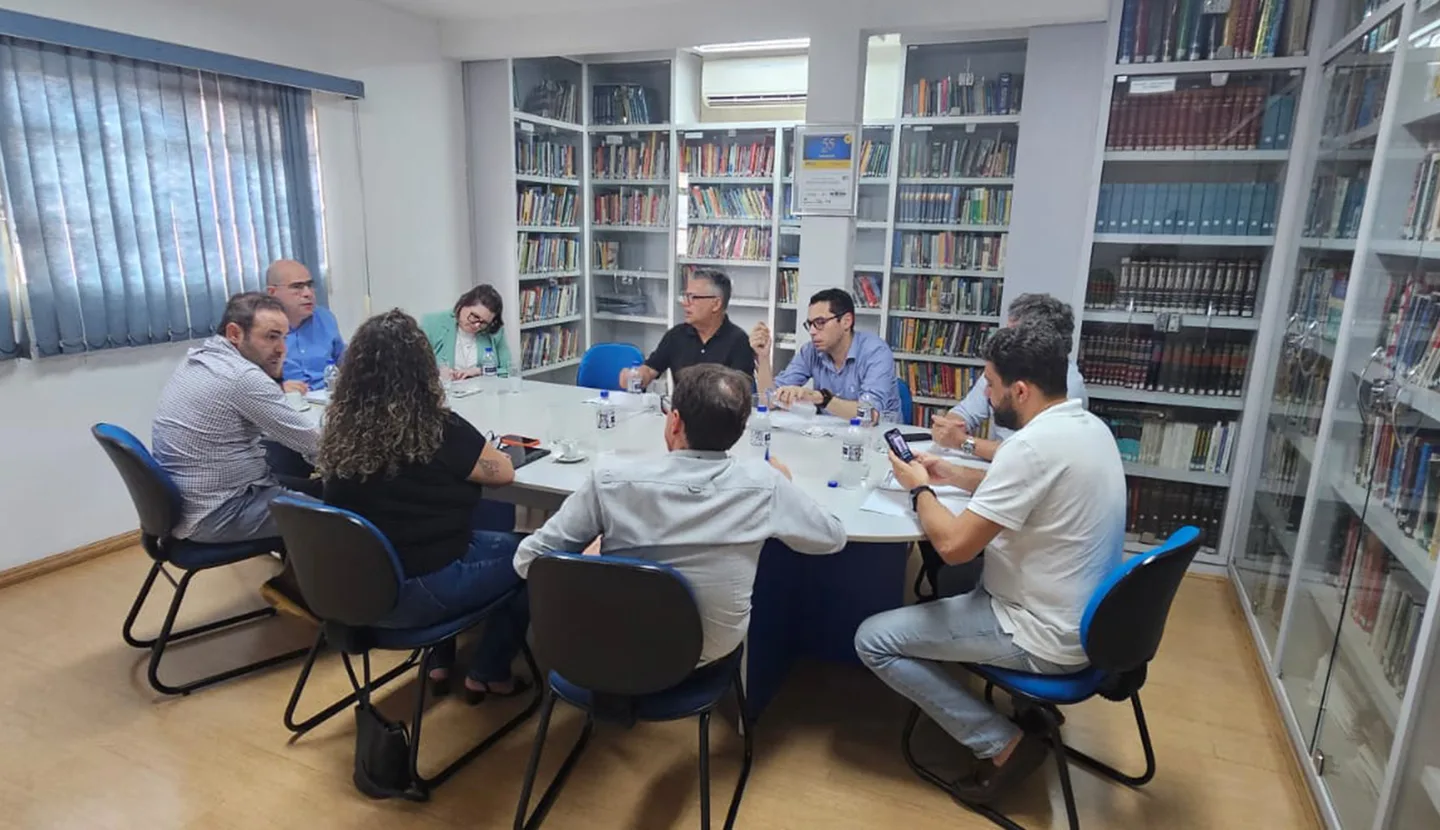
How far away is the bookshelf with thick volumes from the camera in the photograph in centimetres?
195

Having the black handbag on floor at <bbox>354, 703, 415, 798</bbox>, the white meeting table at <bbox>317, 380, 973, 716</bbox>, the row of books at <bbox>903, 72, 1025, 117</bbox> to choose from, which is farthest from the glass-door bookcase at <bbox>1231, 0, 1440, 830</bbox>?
the black handbag on floor at <bbox>354, 703, 415, 798</bbox>

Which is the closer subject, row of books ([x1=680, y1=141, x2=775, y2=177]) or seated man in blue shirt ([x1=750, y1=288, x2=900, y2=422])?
seated man in blue shirt ([x1=750, y1=288, x2=900, y2=422])

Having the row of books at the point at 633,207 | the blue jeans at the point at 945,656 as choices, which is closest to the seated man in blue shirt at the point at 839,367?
the blue jeans at the point at 945,656

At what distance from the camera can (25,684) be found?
99.9 inches

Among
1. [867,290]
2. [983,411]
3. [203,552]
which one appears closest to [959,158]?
[867,290]

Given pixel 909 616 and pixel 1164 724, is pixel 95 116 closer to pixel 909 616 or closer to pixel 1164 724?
pixel 909 616

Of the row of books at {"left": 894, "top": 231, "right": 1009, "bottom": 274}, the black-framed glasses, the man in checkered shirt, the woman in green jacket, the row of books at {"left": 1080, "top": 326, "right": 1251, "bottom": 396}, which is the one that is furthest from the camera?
the row of books at {"left": 894, "top": 231, "right": 1009, "bottom": 274}

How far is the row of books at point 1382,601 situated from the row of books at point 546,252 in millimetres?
4575

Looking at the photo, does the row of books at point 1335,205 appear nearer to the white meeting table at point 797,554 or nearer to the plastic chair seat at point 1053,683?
the white meeting table at point 797,554

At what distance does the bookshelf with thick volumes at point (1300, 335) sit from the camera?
1.95 m

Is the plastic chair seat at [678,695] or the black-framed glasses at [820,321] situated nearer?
the plastic chair seat at [678,695]

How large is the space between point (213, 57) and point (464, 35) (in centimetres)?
162

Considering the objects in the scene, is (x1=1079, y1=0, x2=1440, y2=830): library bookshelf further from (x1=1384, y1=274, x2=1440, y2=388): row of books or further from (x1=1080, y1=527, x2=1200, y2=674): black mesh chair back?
(x1=1080, y1=527, x2=1200, y2=674): black mesh chair back

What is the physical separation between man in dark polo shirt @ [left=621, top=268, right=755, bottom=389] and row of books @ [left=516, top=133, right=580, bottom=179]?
2188 millimetres
